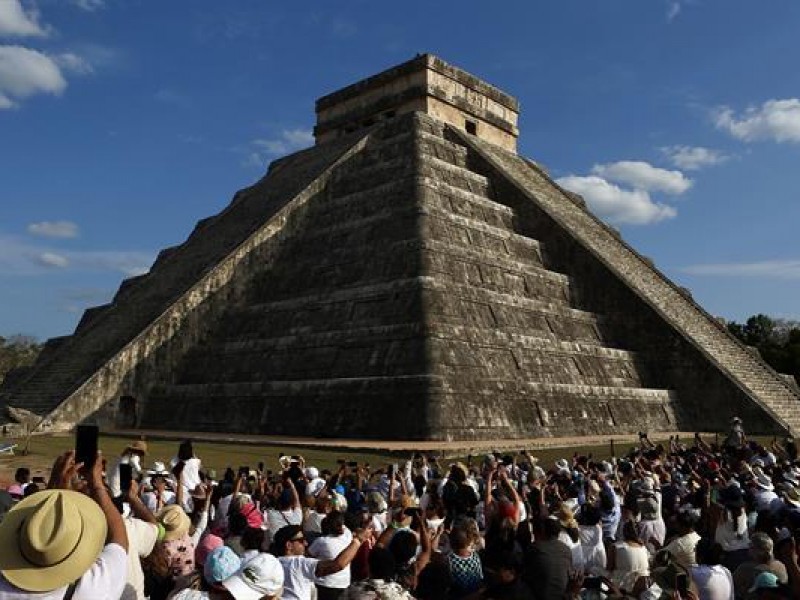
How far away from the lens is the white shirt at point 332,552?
545 centimetres

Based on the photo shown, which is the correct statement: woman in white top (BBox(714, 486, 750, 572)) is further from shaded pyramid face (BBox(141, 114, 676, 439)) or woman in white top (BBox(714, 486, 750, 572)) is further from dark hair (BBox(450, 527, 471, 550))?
shaded pyramid face (BBox(141, 114, 676, 439))

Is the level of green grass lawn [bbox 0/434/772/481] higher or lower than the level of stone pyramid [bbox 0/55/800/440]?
lower

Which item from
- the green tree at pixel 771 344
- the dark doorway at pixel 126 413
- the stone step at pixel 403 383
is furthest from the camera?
the green tree at pixel 771 344

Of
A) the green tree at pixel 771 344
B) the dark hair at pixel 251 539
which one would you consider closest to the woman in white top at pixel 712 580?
the dark hair at pixel 251 539

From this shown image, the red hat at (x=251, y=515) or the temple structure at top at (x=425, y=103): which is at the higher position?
the temple structure at top at (x=425, y=103)

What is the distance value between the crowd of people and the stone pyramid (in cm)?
1047

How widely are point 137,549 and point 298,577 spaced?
1129 mm

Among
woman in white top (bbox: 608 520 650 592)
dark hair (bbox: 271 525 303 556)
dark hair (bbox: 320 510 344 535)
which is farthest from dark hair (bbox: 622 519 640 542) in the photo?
dark hair (bbox: 271 525 303 556)

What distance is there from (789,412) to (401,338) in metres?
14.8

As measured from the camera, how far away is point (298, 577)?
5.10 meters

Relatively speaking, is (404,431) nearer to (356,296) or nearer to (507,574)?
(356,296)

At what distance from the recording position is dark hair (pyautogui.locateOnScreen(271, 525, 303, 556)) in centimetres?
532

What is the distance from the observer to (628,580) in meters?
6.18

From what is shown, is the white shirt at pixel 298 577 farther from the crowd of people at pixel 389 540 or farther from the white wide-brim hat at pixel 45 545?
the white wide-brim hat at pixel 45 545
